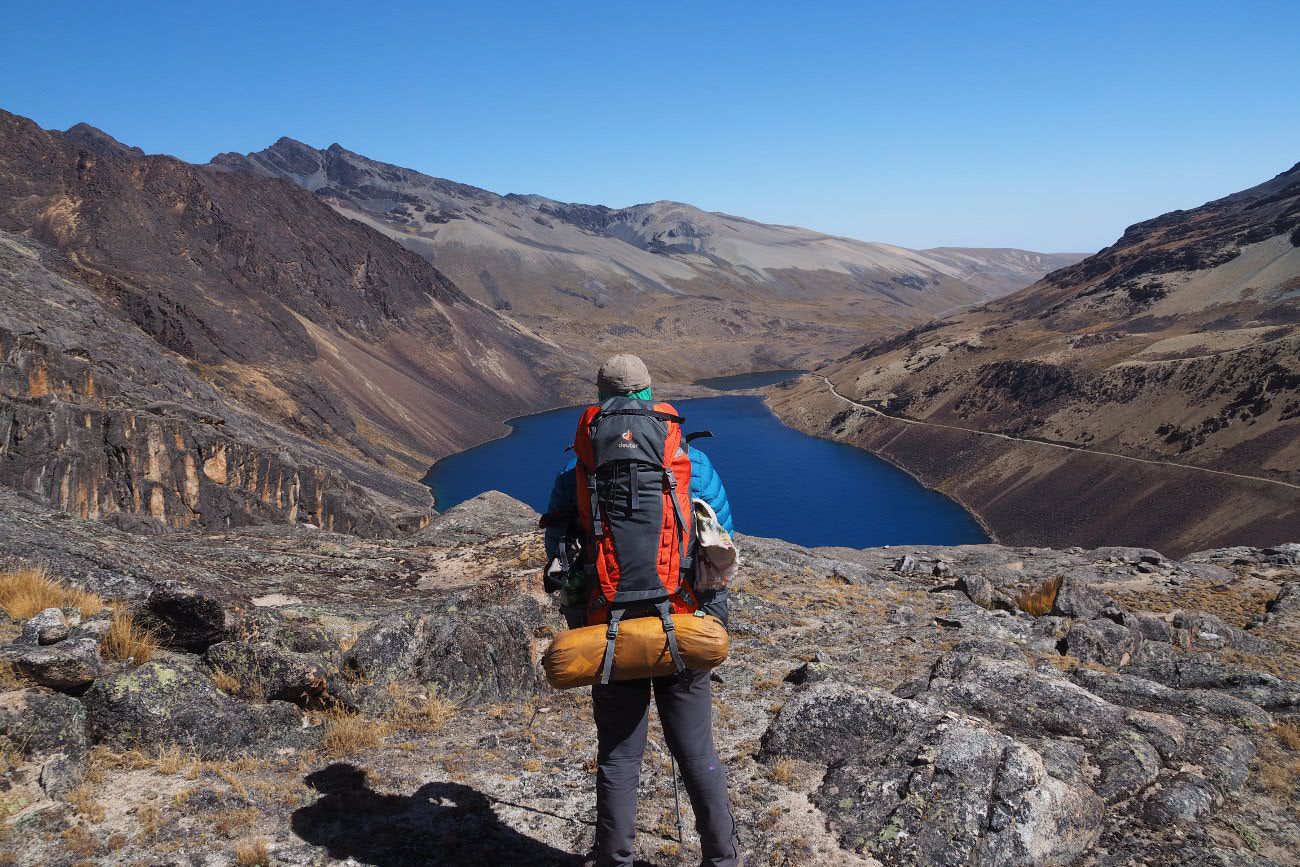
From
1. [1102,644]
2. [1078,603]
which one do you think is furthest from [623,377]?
[1078,603]

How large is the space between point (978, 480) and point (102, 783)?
3152 inches

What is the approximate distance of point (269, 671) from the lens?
8.06m

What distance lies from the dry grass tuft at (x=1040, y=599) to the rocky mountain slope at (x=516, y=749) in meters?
6.32

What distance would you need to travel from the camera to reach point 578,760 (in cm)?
791

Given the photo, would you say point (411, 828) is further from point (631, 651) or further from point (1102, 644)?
point (1102, 644)

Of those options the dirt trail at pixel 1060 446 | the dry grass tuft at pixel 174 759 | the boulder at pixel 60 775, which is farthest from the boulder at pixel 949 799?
the dirt trail at pixel 1060 446

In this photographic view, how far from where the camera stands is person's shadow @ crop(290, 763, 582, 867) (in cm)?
598

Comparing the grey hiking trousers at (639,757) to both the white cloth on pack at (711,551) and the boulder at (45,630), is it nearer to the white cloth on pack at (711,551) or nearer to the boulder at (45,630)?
the white cloth on pack at (711,551)

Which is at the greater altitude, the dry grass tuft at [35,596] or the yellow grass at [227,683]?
the dry grass tuft at [35,596]

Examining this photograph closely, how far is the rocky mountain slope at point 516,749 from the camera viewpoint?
6074mm

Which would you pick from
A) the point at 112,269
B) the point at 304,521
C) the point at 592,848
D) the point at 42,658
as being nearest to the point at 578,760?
the point at 592,848

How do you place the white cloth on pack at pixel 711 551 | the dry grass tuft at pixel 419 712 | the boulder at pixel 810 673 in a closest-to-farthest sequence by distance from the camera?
the white cloth on pack at pixel 711 551 < the dry grass tuft at pixel 419 712 < the boulder at pixel 810 673

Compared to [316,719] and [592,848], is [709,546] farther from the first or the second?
[316,719]

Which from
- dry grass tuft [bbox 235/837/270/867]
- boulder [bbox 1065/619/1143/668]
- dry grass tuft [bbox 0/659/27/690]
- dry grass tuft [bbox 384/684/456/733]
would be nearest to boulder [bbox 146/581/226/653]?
dry grass tuft [bbox 0/659/27/690]
